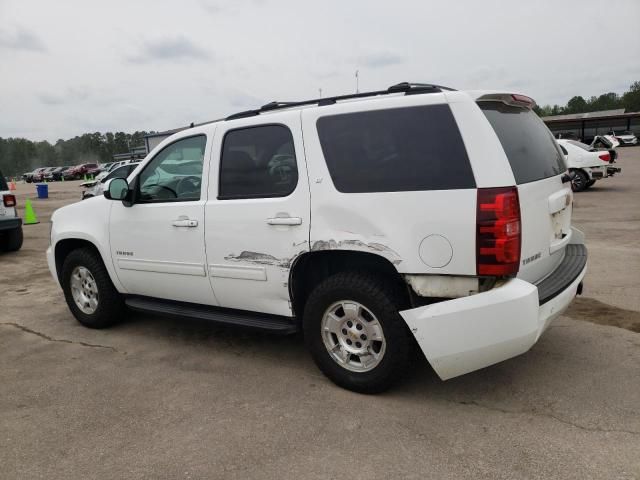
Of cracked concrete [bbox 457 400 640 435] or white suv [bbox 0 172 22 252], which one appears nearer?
cracked concrete [bbox 457 400 640 435]

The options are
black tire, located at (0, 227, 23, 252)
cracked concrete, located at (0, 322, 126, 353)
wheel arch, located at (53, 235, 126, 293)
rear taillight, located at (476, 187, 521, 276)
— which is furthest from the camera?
black tire, located at (0, 227, 23, 252)

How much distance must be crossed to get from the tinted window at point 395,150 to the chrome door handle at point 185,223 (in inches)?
48.3

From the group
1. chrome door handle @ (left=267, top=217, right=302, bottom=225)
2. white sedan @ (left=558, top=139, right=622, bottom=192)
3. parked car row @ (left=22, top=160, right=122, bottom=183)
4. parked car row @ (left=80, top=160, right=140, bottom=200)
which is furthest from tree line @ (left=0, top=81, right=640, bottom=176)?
chrome door handle @ (left=267, top=217, right=302, bottom=225)

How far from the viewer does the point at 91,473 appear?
2.70 m

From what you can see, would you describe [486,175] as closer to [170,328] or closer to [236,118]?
[236,118]

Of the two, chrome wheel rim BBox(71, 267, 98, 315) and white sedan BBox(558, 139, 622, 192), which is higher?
white sedan BBox(558, 139, 622, 192)

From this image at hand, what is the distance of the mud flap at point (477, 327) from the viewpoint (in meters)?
2.83

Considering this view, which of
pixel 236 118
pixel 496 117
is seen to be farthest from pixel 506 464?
pixel 236 118

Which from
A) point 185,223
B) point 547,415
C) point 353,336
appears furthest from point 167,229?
point 547,415

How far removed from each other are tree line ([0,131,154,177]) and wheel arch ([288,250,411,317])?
114269 millimetres

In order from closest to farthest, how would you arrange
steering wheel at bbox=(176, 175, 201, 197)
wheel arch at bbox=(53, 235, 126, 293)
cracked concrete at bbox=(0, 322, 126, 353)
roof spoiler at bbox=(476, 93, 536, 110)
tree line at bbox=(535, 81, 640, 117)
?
roof spoiler at bbox=(476, 93, 536, 110) < steering wheel at bbox=(176, 175, 201, 197) < cracked concrete at bbox=(0, 322, 126, 353) < wheel arch at bbox=(53, 235, 126, 293) < tree line at bbox=(535, 81, 640, 117)

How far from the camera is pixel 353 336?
11.0ft

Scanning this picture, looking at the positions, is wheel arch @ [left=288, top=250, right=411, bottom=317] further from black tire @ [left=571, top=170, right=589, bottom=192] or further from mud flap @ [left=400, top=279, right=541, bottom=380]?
black tire @ [left=571, top=170, right=589, bottom=192]

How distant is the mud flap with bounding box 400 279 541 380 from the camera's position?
2.83 metres
